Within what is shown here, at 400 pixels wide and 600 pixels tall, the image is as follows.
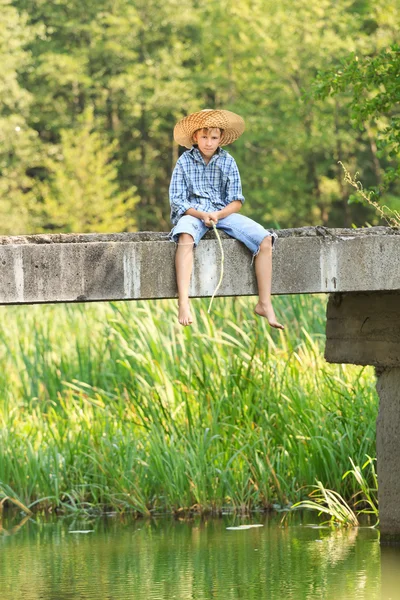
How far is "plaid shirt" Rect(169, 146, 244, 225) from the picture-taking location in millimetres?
5918

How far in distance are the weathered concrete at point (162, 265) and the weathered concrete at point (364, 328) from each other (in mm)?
902

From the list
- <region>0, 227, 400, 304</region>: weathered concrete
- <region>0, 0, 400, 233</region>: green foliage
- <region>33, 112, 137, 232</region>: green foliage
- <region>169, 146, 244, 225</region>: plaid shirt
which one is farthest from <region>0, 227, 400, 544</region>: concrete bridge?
<region>33, 112, 137, 232</region>: green foliage

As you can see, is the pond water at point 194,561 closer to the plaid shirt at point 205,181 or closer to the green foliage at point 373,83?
the plaid shirt at point 205,181

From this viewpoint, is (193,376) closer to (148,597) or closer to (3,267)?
(148,597)

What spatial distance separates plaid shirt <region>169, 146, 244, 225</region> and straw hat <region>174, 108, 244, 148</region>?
3.7 inches

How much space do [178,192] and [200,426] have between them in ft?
9.08

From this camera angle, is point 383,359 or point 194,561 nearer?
Answer: point 194,561

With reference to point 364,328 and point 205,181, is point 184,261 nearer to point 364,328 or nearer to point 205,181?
point 205,181

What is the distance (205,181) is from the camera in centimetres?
598

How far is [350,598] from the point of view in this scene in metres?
5.71

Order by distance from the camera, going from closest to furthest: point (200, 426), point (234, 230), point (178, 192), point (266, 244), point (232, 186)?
point (266, 244) < point (234, 230) < point (178, 192) < point (232, 186) < point (200, 426)

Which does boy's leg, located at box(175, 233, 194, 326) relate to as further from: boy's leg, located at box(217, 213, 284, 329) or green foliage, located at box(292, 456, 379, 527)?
green foliage, located at box(292, 456, 379, 527)

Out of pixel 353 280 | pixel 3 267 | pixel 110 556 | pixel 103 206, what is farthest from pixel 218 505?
pixel 103 206

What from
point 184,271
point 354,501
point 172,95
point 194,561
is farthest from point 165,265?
point 172,95
